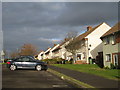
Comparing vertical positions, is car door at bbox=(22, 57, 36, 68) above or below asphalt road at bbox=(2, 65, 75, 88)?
above

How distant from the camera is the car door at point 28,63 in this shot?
813 inches

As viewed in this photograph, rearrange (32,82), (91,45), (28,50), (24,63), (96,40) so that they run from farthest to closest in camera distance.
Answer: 1. (28,50)
2. (96,40)
3. (91,45)
4. (24,63)
5. (32,82)

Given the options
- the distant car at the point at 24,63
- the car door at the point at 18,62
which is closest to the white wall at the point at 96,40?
the distant car at the point at 24,63

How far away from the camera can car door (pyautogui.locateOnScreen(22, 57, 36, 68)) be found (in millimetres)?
20656

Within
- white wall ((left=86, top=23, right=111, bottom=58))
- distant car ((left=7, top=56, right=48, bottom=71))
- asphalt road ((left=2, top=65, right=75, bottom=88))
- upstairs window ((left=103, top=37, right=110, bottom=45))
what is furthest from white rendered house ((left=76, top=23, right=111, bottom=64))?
asphalt road ((left=2, top=65, right=75, bottom=88))

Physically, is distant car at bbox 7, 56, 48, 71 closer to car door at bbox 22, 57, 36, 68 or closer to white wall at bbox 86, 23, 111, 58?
car door at bbox 22, 57, 36, 68

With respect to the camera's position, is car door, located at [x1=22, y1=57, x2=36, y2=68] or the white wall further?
the white wall

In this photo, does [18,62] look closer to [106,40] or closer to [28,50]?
[106,40]

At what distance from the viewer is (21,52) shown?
8781 cm

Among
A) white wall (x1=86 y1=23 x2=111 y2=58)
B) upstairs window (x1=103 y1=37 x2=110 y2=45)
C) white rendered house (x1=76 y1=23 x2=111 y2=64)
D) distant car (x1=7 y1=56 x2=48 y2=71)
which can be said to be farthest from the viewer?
white wall (x1=86 y1=23 x2=111 y2=58)

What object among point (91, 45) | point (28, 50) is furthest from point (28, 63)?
point (28, 50)

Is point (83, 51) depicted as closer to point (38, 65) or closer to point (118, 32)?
point (118, 32)

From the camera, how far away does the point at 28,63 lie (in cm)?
2069

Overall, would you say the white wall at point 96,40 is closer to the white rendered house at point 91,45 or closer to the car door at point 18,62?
the white rendered house at point 91,45
